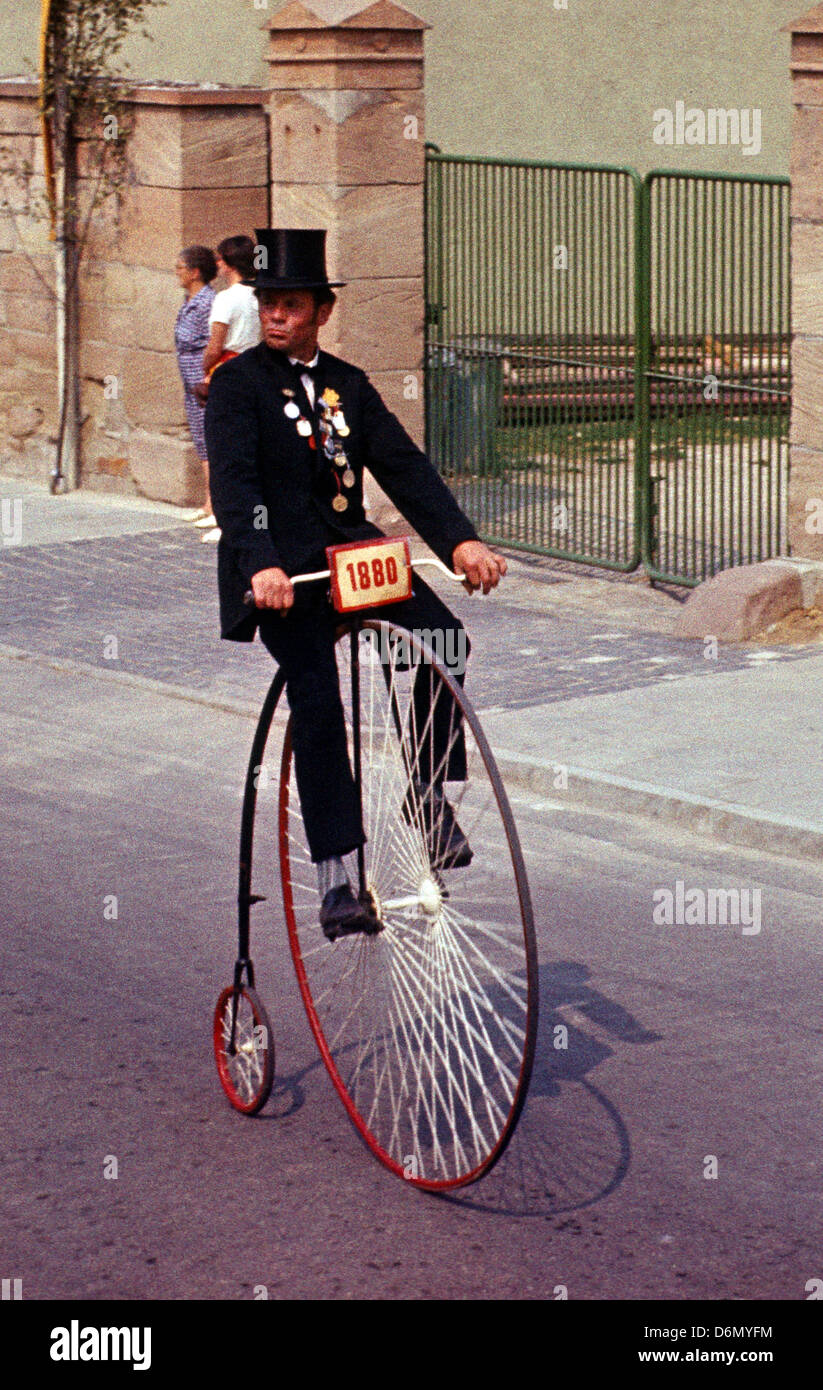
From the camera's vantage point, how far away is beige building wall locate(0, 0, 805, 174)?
73.8 feet

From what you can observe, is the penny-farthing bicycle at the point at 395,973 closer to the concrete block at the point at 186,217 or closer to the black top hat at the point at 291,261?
the black top hat at the point at 291,261

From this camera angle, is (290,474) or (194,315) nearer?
(290,474)

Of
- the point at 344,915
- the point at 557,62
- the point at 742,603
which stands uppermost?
the point at 557,62

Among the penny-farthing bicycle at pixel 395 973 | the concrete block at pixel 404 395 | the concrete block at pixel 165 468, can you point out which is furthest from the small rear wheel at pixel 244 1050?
the concrete block at pixel 165 468

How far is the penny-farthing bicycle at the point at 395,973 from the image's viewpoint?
5742mm

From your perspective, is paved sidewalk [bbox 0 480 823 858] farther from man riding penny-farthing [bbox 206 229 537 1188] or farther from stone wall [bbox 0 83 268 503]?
man riding penny-farthing [bbox 206 229 537 1188]

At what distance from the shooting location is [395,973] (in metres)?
6.37

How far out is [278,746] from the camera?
10.4 m

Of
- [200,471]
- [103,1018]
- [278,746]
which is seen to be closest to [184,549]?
[200,471]

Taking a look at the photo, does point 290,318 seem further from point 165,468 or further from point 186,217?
point 165,468

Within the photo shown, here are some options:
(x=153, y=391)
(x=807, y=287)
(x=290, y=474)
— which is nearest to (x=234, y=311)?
(x=153, y=391)

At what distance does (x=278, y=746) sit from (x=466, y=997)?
3792 millimetres

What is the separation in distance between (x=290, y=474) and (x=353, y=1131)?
5.77ft

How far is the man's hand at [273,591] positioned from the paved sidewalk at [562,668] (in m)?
3.25
